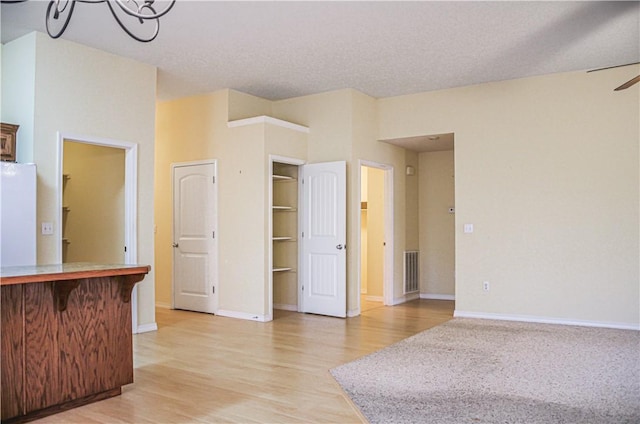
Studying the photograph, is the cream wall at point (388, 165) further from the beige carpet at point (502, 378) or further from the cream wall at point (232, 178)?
the beige carpet at point (502, 378)

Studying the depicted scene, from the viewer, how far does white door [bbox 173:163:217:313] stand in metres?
6.54

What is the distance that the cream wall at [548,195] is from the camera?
5496 mm

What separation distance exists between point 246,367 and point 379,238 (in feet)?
12.9

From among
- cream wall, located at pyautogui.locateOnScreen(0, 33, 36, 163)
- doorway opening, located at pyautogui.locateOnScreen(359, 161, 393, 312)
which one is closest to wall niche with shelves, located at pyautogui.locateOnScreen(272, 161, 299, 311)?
doorway opening, located at pyautogui.locateOnScreen(359, 161, 393, 312)

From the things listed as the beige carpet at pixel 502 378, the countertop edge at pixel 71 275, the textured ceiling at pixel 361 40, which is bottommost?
the beige carpet at pixel 502 378

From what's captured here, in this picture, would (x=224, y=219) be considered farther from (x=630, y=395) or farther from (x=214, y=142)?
(x=630, y=395)

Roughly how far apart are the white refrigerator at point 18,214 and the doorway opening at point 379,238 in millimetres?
4277

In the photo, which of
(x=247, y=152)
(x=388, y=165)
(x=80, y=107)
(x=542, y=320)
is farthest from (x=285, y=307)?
(x=80, y=107)

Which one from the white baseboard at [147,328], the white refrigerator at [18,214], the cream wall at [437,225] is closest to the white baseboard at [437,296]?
the cream wall at [437,225]

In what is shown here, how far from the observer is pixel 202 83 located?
20.2 ft

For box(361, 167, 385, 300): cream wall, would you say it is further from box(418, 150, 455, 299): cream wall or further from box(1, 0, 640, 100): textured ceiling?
box(1, 0, 640, 100): textured ceiling

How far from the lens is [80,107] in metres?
4.91

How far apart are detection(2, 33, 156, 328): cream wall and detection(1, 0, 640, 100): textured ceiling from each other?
0.18 meters

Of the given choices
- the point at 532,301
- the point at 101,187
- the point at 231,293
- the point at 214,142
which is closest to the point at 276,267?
the point at 231,293
